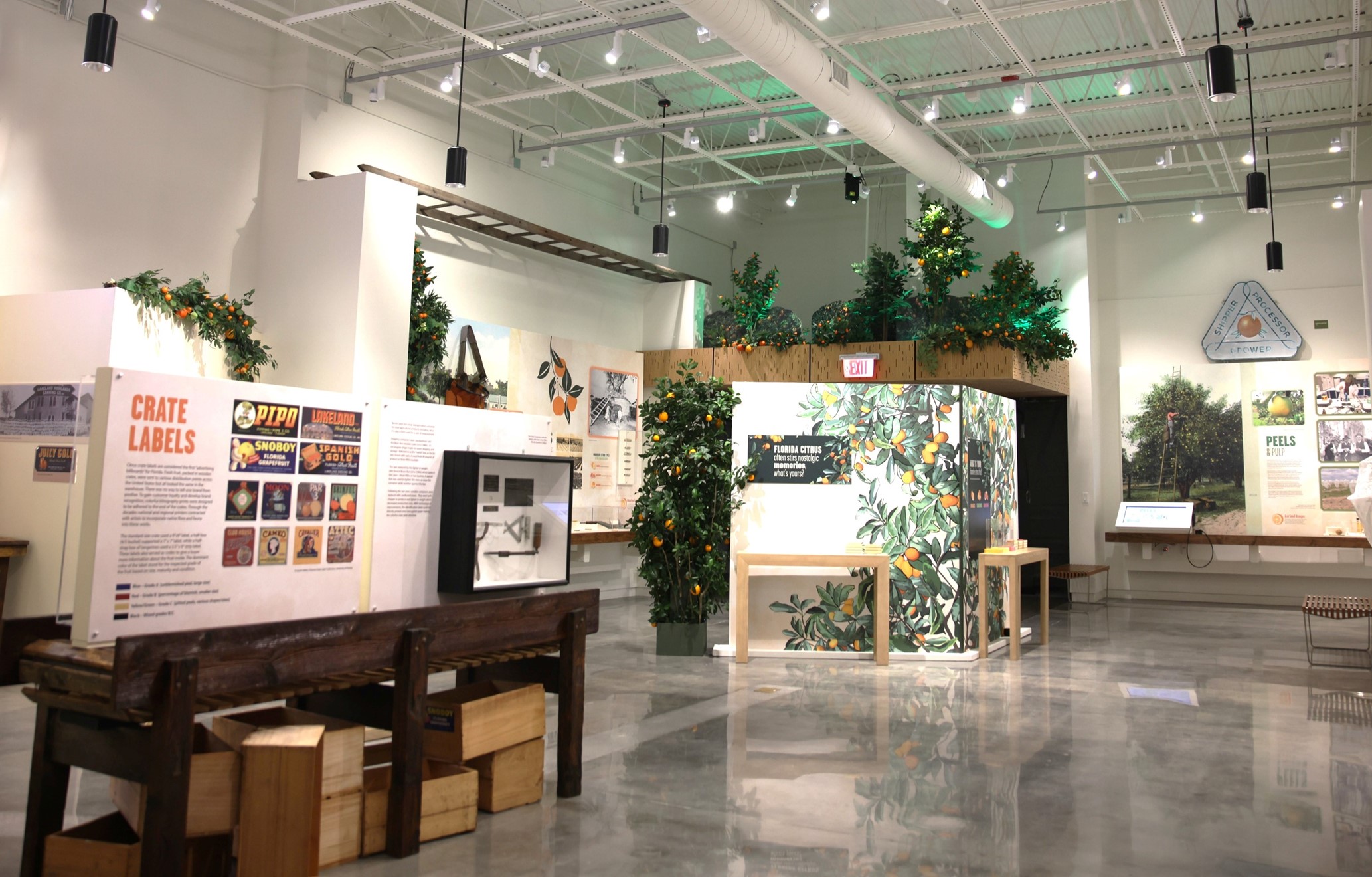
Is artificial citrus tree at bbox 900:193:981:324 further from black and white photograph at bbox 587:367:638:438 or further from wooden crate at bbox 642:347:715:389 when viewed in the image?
black and white photograph at bbox 587:367:638:438

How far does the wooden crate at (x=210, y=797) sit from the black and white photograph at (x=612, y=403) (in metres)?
9.20

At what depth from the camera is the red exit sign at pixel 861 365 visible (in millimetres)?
11828

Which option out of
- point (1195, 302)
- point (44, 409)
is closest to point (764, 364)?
point (1195, 302)

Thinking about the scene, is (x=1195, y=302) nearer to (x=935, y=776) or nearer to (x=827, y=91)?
(x=827, y=91)

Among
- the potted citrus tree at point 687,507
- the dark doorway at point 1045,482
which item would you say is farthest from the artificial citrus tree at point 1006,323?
the potted citrus tree at point 687,507

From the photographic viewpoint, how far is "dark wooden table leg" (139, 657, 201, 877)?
2814mm

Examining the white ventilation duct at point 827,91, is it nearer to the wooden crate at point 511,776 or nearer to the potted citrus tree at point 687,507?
the potted citrus tree at point 687,507

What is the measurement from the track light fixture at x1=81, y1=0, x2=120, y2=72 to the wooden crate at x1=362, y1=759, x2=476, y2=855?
4993mm

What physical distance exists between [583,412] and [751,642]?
4.75 metres

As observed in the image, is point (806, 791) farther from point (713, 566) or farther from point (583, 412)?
point (583, 412)

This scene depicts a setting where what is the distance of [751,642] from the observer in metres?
8.29

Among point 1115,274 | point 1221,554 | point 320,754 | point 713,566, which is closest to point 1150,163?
point 1115,274

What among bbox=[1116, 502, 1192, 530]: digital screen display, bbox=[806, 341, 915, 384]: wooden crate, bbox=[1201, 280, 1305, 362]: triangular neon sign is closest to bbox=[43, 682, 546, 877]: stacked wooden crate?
bbox=[806, 341, 915, 384]: wooden crate

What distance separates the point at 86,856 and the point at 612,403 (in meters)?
9.85
